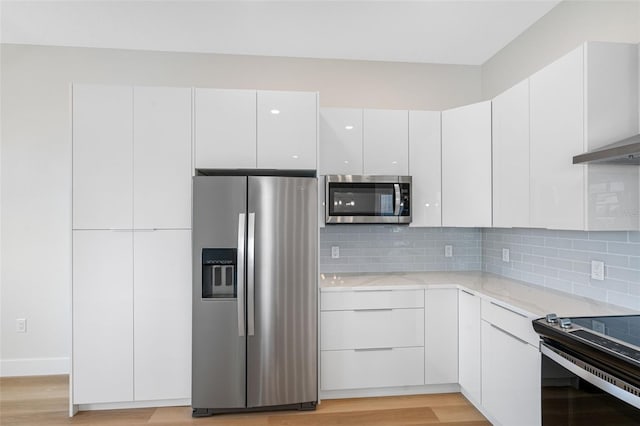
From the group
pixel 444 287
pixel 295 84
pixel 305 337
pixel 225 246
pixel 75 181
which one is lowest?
pixel 305 337

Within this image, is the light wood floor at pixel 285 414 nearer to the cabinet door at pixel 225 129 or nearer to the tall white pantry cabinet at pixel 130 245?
the tall white pantry cabinet at pixel 130 245

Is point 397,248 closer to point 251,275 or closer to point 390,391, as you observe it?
point 390,391

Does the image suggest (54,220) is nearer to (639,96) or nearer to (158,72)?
(158,72)

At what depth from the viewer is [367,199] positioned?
2852mm

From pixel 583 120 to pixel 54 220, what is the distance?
12.8 ft

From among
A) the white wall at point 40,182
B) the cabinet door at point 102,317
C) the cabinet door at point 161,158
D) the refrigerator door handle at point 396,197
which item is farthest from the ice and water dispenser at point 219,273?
the white wall at point 40,182

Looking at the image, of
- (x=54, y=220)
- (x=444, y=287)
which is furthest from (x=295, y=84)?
(x=54, y=220)

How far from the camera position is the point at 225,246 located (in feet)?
7.88

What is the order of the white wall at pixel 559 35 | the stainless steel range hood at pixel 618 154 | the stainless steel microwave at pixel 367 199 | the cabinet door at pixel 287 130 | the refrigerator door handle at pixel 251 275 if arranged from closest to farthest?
the stainless steel range hood at pixel 618 154 < the white wall at pixel 559 35 < the refrigerator door handle at pixel 251 275 < the cabinet door at pixel 287 130 < the stainless steel microwave at pixel 367 199

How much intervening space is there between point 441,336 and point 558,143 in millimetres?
1589

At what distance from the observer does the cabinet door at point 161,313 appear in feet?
8.17

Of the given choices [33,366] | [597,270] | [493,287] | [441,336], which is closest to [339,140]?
[493,287]

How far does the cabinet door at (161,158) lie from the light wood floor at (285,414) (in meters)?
1.33

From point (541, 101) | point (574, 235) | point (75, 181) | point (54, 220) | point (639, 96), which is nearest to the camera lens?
point (639, 96)
